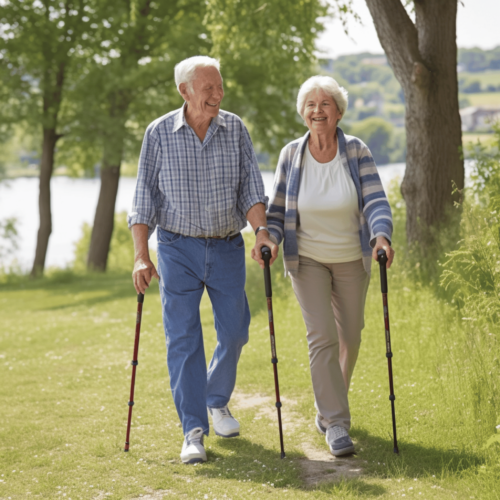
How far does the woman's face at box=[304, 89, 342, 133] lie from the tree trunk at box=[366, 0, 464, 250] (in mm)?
4228

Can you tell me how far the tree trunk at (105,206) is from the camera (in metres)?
17.4

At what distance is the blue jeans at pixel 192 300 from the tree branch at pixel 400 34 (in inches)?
182

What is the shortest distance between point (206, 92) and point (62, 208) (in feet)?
173

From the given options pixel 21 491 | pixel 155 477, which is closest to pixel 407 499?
pixel 155 477

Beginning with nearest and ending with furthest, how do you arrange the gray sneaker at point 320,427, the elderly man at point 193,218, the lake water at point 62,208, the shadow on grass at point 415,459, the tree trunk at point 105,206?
the shadow on grass at point 415,459 < the elderly man at point 193,218 < the gray sneaker at point 320,427 < the tree trunk at point 105,206 < the lake water at point 62,208

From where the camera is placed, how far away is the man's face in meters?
4.14

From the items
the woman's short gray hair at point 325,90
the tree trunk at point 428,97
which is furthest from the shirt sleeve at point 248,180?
the tree trunk at point 428,97

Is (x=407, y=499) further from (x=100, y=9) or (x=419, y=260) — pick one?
(x=100, y=9)

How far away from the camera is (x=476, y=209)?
6.27 m

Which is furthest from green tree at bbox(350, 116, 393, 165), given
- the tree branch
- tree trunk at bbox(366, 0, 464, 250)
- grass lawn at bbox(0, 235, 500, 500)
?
grass lawn at bbox(0, 235, 500, 500)

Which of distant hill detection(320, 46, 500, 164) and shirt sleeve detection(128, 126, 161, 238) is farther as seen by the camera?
distant hill detection(320, 46, 500, 164)

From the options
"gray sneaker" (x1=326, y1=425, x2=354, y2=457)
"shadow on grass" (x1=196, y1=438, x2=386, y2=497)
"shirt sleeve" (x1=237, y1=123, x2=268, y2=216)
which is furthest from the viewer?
"shirt sleeve" (x1=237, y1=123, x2=268, y2=216)

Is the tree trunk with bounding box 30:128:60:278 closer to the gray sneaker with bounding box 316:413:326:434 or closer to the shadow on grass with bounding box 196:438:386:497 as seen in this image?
the shadow on grass with bounding box 196:438:386:497

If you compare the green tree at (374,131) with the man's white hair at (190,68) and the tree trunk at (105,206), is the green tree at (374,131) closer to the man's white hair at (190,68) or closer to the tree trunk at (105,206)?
the tree trunk at (105,206)
